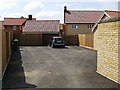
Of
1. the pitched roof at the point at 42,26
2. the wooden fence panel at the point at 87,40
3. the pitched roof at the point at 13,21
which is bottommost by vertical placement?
the wooden fence panel at the point at 87,40

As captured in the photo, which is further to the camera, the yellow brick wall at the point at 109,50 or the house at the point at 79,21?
the house at the point at 79,21

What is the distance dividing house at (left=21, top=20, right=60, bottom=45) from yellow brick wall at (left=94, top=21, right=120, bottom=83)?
30434 millimetres

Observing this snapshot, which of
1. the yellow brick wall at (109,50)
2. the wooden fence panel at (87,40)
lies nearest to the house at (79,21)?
the wooden fence panel at (87,40)

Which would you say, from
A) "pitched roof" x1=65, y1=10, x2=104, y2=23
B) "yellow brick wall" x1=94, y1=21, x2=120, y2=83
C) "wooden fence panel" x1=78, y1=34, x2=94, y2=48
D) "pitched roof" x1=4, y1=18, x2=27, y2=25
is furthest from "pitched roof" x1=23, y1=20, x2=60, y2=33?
"yellow brick wall" x1=94, y1=21, x2=120, y2=83

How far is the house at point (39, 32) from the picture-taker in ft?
142

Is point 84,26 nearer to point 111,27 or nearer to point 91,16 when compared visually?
point 91,16

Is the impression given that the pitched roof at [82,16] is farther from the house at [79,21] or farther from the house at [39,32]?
the house at [39,32]

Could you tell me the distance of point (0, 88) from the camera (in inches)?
370

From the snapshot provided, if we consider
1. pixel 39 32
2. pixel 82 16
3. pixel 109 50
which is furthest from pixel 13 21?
pixel 109 50

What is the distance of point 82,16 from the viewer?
2227 inches

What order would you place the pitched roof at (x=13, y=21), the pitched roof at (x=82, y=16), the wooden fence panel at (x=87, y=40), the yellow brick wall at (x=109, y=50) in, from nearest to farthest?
1. the yellow brick wall at (x=109, y=50)
2. the wooden fence panel at (x=87, y=40)
3. the pitched roof at (x=82, y=16)
4. the pitched roof at (x=13, y=21)

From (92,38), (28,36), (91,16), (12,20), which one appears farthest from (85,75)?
(12,20)

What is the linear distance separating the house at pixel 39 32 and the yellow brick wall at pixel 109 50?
99.8 ft

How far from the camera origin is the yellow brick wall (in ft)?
36.1
